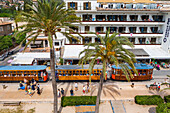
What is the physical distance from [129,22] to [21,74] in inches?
1044

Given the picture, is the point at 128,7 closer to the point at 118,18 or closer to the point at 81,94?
Answer: the point at 118,18

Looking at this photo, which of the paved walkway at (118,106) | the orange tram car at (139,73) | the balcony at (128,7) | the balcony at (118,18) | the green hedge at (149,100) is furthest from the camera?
the balcony at (118,18)

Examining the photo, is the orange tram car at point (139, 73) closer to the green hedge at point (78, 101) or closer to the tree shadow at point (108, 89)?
the tree shadow at point (108, 89)

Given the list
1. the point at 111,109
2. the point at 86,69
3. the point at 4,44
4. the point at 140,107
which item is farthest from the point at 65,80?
the point at 4,44

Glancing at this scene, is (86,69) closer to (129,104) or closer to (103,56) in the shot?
(129,104)

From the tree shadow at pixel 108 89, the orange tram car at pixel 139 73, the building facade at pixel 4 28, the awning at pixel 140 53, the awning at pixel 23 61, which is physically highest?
the building facade at pixel 4 28

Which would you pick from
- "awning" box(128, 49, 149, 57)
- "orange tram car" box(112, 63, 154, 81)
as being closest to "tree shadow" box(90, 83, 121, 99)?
"orange tram car" box(112, 63, 154, 81)

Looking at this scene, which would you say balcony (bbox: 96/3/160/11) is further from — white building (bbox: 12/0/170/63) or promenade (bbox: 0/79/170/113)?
promenade (bbox: 0/79/170/113)

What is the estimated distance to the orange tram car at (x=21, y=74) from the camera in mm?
28016

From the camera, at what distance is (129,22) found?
127 ft

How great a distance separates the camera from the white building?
37438 millimetres

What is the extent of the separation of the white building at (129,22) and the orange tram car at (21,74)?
377 inches

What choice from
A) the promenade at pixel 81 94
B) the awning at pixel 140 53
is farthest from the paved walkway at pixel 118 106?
the awning at pixel 140 53

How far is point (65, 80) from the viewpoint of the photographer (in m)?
28.5
